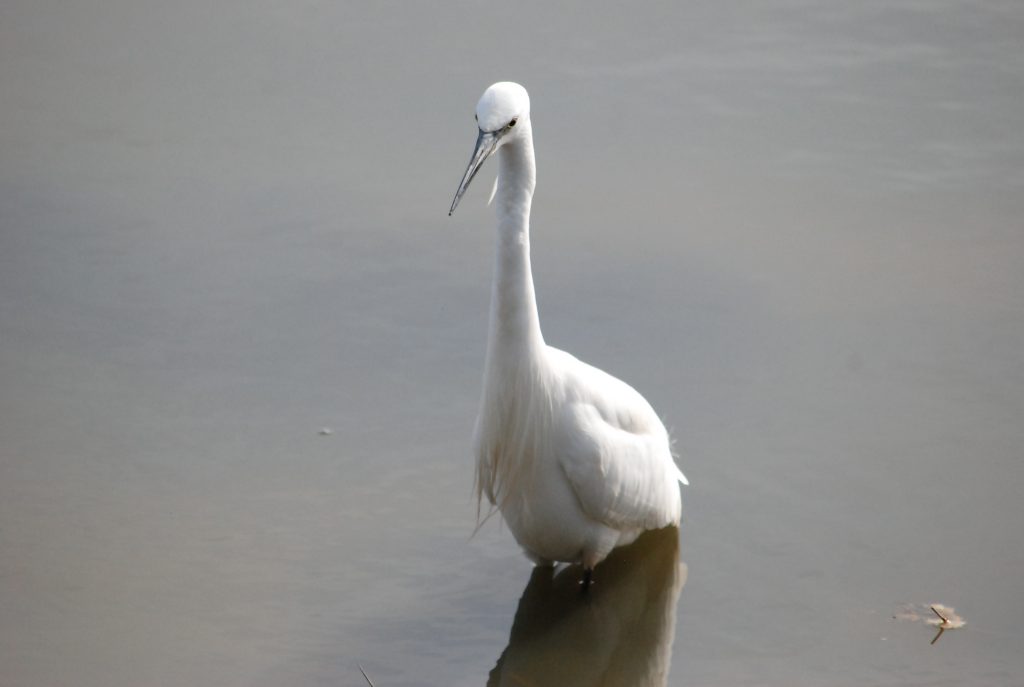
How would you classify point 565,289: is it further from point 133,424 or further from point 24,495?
point 24,495

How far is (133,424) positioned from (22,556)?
653mm

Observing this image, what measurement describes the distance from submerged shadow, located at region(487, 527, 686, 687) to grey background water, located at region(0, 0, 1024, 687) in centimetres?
6

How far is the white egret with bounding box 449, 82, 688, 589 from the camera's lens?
304 cm

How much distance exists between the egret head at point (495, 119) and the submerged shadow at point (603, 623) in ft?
3.72

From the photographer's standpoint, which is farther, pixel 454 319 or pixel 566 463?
pixel 454 319

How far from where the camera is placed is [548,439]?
10.6ft

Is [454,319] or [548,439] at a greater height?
[454,319]

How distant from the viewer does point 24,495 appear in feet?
12.0

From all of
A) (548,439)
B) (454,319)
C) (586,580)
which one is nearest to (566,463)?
(548,439)

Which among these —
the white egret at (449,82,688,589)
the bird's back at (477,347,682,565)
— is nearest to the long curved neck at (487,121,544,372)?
the white egret at (449,82,688,589)

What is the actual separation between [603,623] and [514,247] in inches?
40.7

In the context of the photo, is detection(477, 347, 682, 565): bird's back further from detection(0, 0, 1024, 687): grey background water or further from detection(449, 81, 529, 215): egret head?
detection(449, 81, 529, 215): egret head

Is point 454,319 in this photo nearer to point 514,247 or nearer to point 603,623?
point 603,623

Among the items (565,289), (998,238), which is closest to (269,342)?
(565,289)
